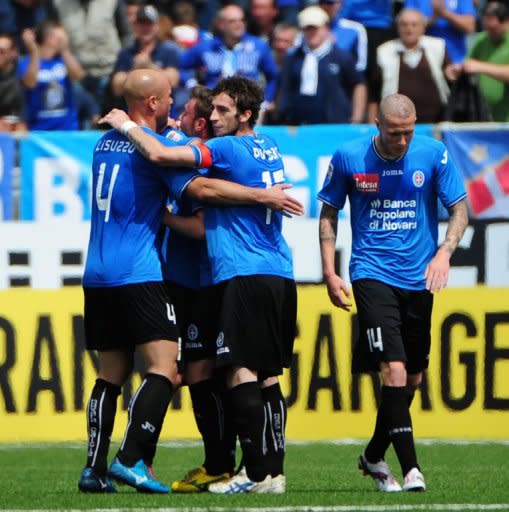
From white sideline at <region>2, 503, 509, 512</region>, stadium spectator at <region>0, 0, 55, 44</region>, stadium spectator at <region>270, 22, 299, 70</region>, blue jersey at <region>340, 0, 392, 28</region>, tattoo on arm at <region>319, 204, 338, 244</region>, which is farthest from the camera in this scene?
stadium spectator at <region>0, 0, 55, 44</region>

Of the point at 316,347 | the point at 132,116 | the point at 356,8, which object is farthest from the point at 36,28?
the point at 132,116

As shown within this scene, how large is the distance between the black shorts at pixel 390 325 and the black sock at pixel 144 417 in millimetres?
1202

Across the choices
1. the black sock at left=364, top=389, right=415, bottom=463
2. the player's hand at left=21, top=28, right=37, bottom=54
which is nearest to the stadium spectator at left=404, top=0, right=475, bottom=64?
the player's hand at left=21, top=28, right=37, bottom=54

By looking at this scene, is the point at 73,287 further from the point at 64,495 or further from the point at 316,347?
the point at 64,495

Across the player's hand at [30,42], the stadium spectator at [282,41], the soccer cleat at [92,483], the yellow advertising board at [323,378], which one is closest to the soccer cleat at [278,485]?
the soccer cleat at [92,483]

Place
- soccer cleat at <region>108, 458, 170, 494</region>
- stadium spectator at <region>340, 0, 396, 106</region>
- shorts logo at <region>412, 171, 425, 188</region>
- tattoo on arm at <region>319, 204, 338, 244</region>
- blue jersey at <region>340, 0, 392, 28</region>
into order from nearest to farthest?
soccer cleat at <region>108, 458, 170, 494</region> → shorts logo at <region>412, 171, 425, 188</region> → tattoo on arm at <region>319, 204, 338, 244</region> → stadium spectator at <region>340, 0, 396, 106</region> → blue jersey at <region>340, 0, 392, 28</region>

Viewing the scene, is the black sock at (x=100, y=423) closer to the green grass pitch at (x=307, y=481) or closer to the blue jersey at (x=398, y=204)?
the green grass pitch at (x=307, y=481)

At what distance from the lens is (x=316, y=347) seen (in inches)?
527

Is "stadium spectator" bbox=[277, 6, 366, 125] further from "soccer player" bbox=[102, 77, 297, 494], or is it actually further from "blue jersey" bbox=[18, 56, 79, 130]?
"soccer player" bbox=[102, 77, 297, 494]

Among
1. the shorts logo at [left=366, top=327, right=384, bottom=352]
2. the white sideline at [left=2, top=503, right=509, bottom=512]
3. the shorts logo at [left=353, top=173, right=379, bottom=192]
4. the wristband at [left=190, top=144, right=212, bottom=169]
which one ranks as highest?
the wristband at [left=190, top=144, right=212, bottom=169]

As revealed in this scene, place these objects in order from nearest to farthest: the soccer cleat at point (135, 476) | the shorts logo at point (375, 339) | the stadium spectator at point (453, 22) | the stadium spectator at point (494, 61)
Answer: the soccer cleat at point (135, 476) < the shorts logo at point (375, 339) < the stadium spectator at point (494, 61) < the stadium spectator at point (453, 22)

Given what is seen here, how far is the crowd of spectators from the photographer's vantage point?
620 inches

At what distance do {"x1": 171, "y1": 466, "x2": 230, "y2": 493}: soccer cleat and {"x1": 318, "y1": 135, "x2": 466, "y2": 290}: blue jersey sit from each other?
143cm

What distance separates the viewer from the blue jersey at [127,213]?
909 cm
